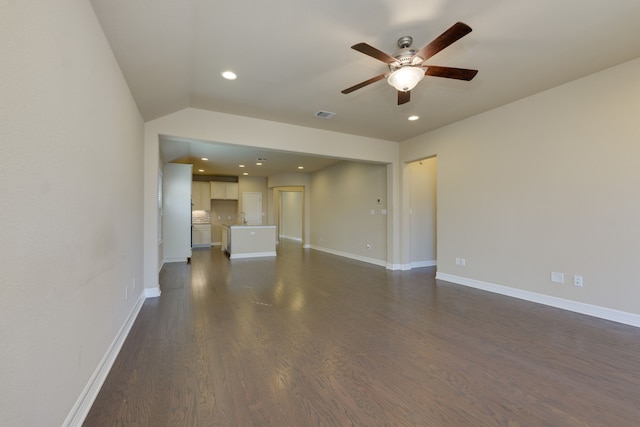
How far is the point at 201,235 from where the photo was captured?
985 cm

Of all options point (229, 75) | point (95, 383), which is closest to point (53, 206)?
point (95, 383)

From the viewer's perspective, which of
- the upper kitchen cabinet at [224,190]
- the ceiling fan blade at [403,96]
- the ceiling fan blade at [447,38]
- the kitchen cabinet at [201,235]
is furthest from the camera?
the upper kitchen cabinet at [224,190]

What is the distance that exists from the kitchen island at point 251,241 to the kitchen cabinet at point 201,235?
9.43ft

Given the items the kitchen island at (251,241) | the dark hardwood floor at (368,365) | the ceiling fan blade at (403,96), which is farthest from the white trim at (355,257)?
the ceiling fan blade at (403,96)

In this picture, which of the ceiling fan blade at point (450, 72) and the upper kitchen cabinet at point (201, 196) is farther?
the upper kitchen cabinet at point (201, 196)

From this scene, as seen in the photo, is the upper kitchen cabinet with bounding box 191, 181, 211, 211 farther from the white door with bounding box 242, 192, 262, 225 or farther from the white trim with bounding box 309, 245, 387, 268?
the white trim with bounding box 309, 245, 387, 268

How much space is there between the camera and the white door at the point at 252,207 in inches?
425

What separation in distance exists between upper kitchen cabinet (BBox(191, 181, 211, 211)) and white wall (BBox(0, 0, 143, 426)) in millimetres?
8265

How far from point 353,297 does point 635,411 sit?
268cm

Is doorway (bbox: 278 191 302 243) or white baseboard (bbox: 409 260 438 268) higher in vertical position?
doorway (bbox: 278 191 302 243)

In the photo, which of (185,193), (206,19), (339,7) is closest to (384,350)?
(339,7)

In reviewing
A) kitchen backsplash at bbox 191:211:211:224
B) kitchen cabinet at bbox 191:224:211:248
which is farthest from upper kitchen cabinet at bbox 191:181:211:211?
kitchen cabinet at bbox 191:224:211:248

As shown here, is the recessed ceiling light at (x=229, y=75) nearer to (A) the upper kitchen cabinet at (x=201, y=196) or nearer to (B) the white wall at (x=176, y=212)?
(B) the white wall at (x=176, y=212)

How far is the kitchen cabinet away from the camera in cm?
974
